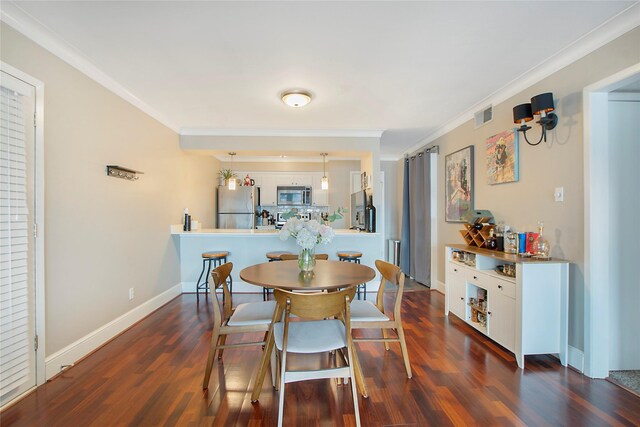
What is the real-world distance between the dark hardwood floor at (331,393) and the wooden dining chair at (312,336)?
0.27m

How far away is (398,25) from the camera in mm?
1880

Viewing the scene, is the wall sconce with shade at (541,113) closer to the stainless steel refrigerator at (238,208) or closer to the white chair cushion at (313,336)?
the white chair cushion at (313,336)

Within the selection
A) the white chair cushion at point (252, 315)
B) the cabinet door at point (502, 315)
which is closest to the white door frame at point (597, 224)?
the cabinet door at point (502, 315)

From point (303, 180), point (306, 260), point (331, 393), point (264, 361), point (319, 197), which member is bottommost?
point (331, 393)

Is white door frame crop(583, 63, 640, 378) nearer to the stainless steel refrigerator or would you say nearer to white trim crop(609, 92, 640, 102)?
white trim crop(609, 92, 640, 102)

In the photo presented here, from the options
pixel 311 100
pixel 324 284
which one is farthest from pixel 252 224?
pixel 324 284

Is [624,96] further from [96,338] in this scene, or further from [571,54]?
[96,338]

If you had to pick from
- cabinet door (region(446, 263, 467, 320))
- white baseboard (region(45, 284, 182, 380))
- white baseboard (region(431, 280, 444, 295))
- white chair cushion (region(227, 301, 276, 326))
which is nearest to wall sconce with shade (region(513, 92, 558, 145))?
cabinet door (region(446, 263, 467, 320))

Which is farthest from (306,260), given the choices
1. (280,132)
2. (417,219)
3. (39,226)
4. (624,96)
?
(417,219)

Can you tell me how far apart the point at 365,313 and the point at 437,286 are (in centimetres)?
272

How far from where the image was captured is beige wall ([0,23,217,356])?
209 cm

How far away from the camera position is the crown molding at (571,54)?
1.81 metres

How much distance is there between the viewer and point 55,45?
2102 millimetres

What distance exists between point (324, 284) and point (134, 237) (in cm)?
238
